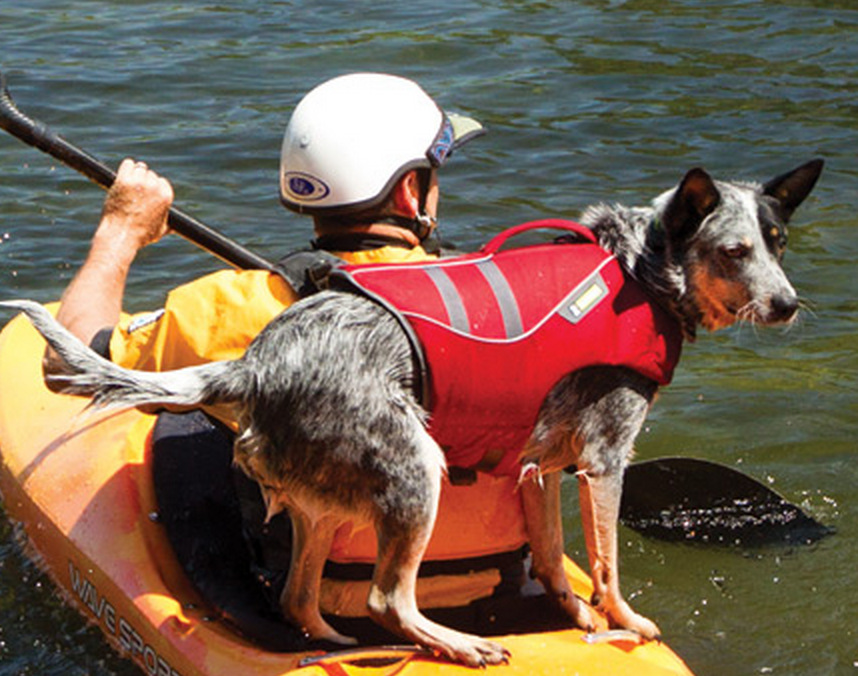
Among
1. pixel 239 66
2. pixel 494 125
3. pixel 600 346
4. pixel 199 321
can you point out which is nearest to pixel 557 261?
pixel 600 346

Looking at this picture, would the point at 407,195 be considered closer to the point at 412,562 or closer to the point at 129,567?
the point at 412,562

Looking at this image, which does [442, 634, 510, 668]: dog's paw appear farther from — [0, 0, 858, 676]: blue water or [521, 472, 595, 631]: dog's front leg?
[0, 0, 858, 676]: blue water

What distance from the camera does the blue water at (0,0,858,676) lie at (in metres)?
6.25

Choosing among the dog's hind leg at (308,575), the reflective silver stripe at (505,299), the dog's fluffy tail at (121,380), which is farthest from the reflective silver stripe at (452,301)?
the dog's hind leg at (308,575)

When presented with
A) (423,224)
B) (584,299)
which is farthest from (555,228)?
→ (423,224)

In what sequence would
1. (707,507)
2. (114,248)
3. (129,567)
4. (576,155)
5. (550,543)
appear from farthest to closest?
(576,155), (707,507), (129,567), (114,248), (550,543)

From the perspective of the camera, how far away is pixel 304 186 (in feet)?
14.9

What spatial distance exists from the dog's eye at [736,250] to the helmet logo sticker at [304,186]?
1.21 metres

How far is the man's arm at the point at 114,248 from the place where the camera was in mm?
4801

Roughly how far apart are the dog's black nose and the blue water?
1.96 m

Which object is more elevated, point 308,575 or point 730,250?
point 730,250

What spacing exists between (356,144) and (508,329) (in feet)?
2.49

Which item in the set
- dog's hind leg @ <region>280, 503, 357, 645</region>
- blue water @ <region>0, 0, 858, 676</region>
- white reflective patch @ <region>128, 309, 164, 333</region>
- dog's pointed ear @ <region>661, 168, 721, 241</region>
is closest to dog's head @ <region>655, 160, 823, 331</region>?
dog's pointed ear @ <region>661, 168, 721, 241</region>

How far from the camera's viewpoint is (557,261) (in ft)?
14.3
